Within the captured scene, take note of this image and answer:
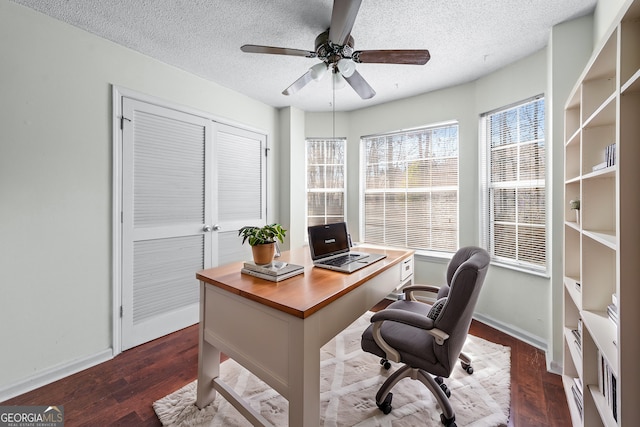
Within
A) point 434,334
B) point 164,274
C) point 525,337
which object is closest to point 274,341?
point 434,334

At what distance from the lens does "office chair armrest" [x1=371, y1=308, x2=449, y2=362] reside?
51.9 inches

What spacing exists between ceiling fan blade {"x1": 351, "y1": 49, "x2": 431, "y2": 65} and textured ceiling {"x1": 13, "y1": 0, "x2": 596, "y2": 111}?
0.36 metres

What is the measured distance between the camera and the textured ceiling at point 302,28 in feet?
5.94

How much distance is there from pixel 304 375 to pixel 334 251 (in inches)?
38.7

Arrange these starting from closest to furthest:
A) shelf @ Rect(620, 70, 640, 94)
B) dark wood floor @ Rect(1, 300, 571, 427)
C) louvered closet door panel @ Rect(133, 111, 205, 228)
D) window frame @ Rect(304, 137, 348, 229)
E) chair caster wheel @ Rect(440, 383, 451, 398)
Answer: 1. shelf @ Rect(620, 70, 640, 94)
2. dark wood floor @ Rect(1, 300, 571, 427)
3. chair caster wheel @ Rect(440, 383, 451, 398)
4. louvered closet door panel @ Rect(133, 111, 205, 228)
5. window frame @ Rect(304, 137, 348, 229)

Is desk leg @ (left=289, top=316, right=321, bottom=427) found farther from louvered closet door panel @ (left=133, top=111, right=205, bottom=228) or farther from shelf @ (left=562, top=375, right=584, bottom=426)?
louvered closet door panel @ (left=133, top=111, right=205, bottom=228)

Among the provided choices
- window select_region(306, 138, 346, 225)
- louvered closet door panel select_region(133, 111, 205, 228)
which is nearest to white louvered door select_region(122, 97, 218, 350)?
louvered closet door panel select_region(133, 111, 205, 228)

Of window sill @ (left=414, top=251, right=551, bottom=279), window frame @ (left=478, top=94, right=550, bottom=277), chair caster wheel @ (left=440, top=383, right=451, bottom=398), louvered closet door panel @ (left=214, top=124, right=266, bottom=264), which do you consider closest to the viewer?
chair caster wheel @ (left=440, top=383, right=451, bottom=398)

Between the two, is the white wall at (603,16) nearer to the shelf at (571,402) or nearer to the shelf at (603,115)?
the shelf at (603,115)

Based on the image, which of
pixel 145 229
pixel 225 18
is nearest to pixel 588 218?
pixel 225 18

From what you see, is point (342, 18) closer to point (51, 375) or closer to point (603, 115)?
point (603, 115)

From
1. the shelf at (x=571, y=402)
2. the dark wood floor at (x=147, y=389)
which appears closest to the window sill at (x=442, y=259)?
the dark wood floor at (x=147, y=389)

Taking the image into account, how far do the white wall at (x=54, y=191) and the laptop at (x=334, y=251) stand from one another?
1.82 meters

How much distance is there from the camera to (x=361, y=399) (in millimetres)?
1718
